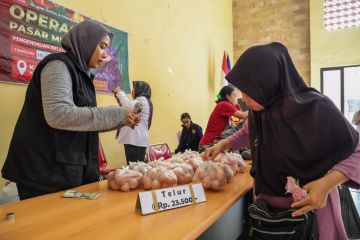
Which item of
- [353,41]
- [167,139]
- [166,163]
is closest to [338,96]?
[353,41]

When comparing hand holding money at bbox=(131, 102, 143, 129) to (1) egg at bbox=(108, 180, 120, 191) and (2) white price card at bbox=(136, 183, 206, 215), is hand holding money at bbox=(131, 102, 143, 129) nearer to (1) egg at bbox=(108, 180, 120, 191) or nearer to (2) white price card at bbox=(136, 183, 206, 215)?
(1) egg at bbox=(108, 180, 120, 191)

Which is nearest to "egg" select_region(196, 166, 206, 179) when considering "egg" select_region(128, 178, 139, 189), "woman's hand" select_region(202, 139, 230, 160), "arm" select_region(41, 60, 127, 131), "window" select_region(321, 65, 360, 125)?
"woman's hand" select_region(202, 139, 230, 160)

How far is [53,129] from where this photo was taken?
3.63ft

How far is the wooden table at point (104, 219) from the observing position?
2.44 ft

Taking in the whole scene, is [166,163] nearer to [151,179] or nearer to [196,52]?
[151,179]

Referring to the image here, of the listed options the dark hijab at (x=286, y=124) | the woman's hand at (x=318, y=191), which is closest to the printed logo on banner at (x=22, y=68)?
the dark hijab at (x=286, y=124)

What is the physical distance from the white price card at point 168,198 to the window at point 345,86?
6.13 meters

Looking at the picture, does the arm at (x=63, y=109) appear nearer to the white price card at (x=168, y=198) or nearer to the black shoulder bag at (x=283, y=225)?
the white price card at (x=168, y=198)

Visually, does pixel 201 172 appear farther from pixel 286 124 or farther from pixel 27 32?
pixel 27 32

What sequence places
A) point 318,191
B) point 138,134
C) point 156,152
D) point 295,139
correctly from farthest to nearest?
point 138,134
point 156,152
point 295,139
point 318,191

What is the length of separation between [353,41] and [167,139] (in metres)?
4.58

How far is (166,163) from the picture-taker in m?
1.37

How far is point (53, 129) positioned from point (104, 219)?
43 cm

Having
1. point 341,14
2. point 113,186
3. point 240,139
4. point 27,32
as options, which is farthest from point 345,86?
point 113,186
